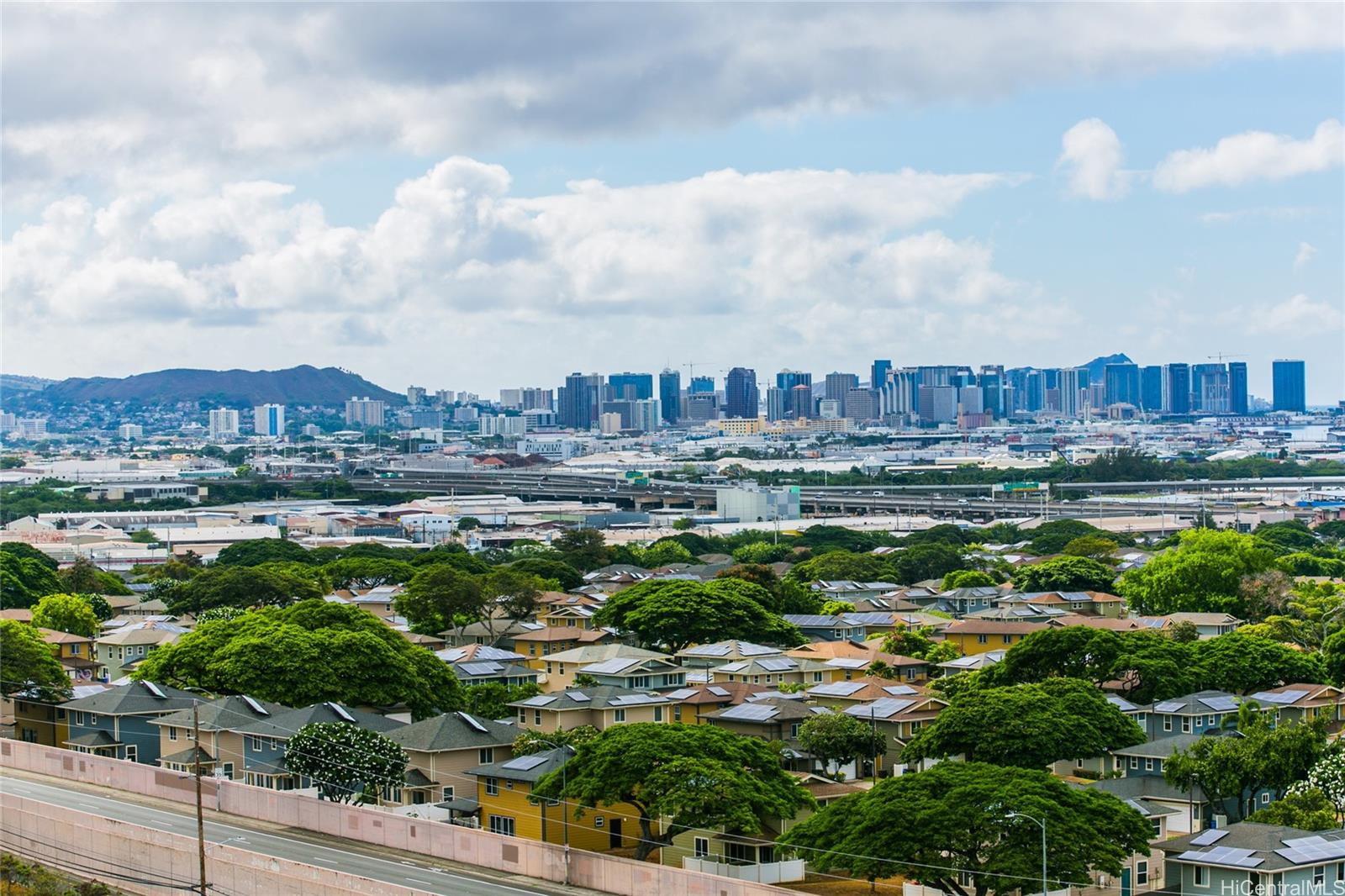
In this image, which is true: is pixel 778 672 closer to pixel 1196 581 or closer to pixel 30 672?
Result: pixel 30 672

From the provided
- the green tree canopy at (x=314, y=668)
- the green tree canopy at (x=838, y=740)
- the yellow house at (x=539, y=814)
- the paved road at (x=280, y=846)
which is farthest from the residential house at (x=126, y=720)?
the green tree canopy at (x=838, y=740)

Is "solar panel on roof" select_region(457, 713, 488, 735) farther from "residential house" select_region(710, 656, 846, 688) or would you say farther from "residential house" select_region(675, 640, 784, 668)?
"residential house" select_region(675, 640, 784, 668)

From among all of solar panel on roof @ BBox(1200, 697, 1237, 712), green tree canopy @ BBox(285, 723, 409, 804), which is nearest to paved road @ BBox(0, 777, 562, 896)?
green tree canopy @ BBox(285, 723, 409, 804)

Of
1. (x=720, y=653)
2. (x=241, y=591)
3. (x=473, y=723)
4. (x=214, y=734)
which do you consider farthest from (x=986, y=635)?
(x=214, y=734)

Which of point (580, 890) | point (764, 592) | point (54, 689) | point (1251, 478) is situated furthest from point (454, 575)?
point (1251, 478)

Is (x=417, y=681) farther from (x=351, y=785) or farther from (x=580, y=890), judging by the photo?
(x=580, y=890)

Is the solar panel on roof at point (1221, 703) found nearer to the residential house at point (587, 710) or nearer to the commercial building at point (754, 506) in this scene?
the residential house at point (587, 710)
